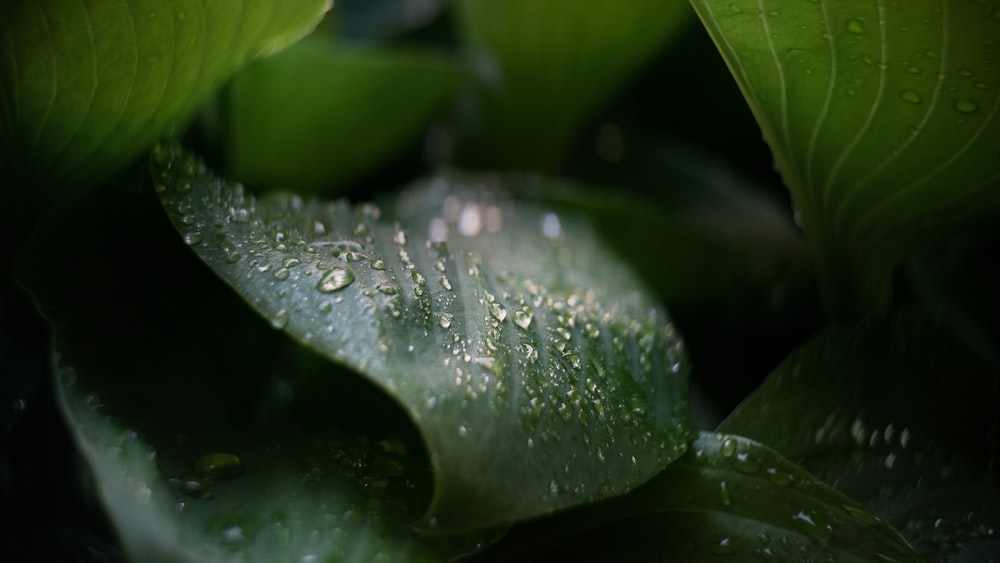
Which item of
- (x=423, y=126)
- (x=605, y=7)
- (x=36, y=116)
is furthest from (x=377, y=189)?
(x=36, y=116)

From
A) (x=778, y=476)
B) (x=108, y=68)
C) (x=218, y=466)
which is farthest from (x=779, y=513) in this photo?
(x=108, y=68)

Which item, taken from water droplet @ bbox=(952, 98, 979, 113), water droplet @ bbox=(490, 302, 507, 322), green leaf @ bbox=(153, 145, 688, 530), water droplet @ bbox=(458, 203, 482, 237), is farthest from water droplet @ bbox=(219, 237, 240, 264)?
water droplet @ bbox=(952, 98, 979, 113)

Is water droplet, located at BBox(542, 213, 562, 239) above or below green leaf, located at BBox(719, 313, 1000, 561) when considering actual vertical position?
above

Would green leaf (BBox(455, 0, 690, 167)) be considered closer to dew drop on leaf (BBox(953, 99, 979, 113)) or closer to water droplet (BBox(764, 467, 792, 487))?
dew drop on leaf (BBox(953, 99, 979, 113))

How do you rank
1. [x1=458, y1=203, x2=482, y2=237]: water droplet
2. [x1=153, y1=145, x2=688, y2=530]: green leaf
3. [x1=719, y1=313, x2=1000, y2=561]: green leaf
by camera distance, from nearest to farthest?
1. [x1=153, y1=145, x2=688, y2=530]: green leaf
2. [x1=719, y1=313, x2=1000, y2=561]: green leaf
3. [x1=458, y1=203, x2=482, y2=237]: water droplet

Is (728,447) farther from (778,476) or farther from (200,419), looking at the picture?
(200,419)

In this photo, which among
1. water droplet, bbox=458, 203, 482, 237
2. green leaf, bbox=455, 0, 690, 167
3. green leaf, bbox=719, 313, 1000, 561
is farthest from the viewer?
green leaf, bbox=455, 0, 690, 167

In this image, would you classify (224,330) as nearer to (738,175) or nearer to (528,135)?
(528,135)

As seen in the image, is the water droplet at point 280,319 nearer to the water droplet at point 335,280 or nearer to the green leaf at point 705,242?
the water droplet at point 335,280
